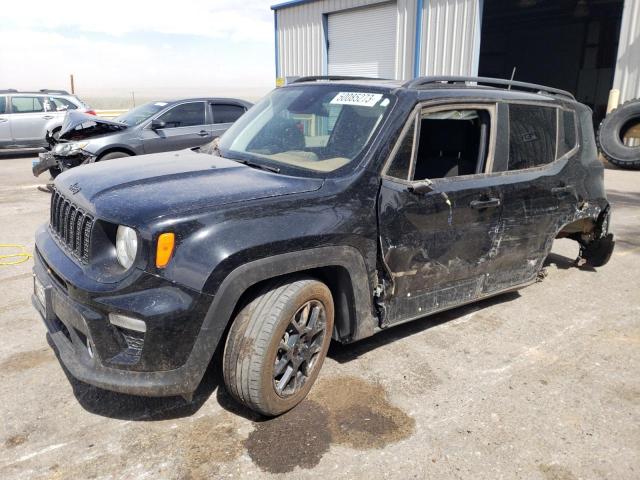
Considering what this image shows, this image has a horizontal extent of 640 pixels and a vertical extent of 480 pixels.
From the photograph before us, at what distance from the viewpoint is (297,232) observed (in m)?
2.70

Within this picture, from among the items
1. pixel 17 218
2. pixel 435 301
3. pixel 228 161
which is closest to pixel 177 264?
pixel 228 161

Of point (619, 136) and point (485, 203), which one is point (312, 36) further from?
point (485, 203)

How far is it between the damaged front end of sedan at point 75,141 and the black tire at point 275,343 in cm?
667

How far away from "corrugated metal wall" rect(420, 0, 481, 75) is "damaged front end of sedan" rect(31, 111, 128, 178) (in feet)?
28.2

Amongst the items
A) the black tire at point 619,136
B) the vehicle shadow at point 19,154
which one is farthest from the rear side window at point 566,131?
the vehicle shadow at point 19,154

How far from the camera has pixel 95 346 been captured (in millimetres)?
2480

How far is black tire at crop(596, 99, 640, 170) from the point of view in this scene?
11.9m

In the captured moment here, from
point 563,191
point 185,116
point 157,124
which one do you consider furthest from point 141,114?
point 563,191

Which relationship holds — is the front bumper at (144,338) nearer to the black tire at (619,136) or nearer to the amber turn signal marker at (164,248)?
the amber turn signal marker at (164,248)

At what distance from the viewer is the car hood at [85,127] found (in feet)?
28.0

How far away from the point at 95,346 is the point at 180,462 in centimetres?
68

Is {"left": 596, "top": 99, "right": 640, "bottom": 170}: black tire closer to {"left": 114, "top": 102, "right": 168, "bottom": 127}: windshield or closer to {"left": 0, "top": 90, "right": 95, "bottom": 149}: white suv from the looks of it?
{"left": 114, "top": 102, "right": 168, "bottom": 127}: windshield

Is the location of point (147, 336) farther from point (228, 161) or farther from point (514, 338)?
point (514, 338)

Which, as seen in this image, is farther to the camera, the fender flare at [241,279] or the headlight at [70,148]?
the headlight at [70,148]
